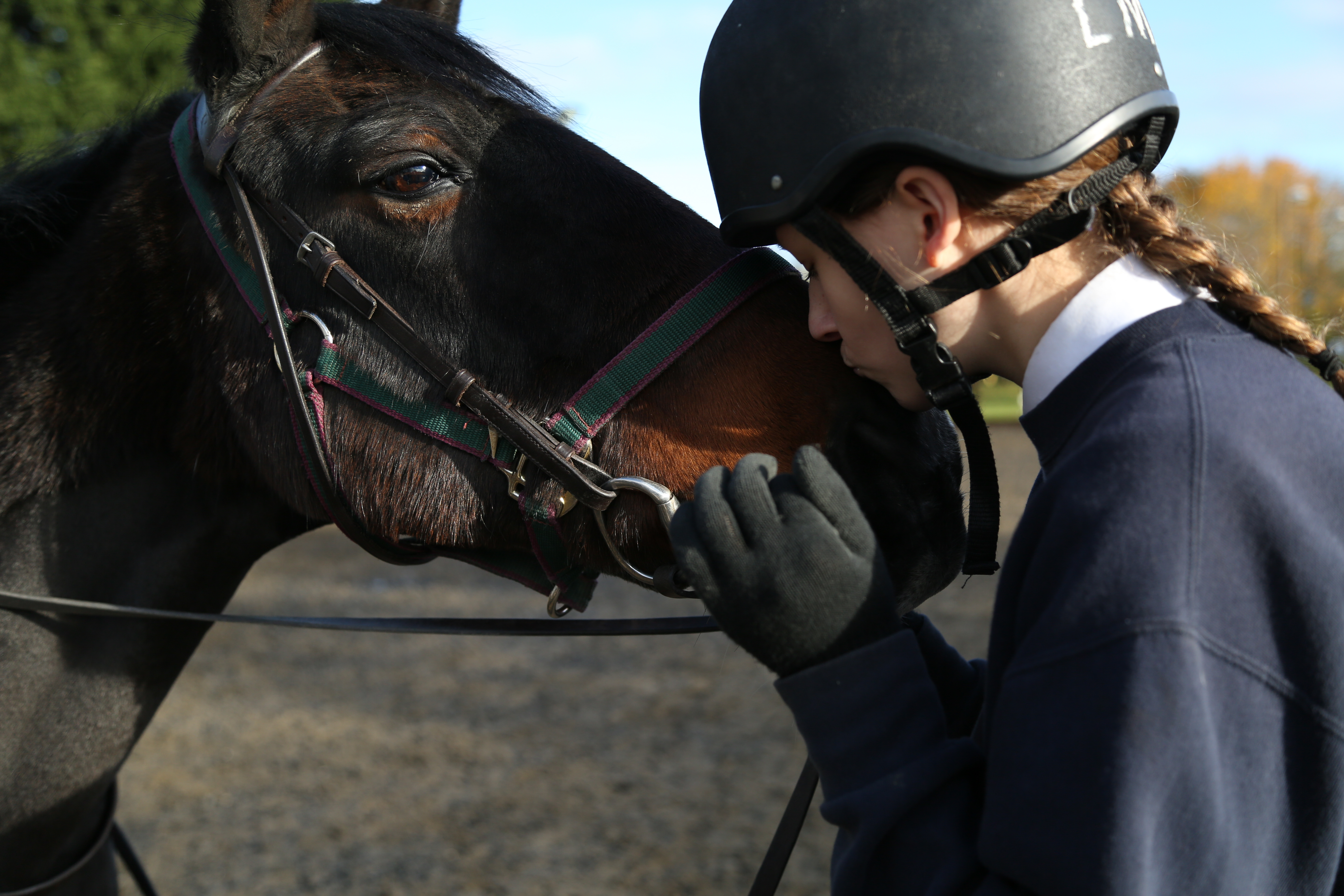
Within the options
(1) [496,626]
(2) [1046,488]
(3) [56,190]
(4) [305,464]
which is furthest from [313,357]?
(2) [1046,488]

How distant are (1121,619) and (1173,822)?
21cm

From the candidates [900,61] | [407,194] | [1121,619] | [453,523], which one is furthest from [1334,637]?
[407,194]

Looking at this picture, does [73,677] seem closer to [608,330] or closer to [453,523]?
[453,523]

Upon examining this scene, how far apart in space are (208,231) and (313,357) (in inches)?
12.6

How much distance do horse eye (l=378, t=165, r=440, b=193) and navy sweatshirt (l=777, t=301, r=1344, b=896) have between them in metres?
1.19

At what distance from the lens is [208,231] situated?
1771 millimetres

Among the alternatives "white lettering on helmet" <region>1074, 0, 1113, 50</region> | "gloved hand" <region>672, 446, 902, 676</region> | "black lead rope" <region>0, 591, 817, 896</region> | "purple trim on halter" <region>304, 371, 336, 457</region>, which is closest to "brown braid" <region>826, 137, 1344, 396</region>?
"white lettering on helmet" <region>1074, 0, 1113, 50</region>

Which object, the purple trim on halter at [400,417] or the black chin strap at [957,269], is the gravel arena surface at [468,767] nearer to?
the purple trim on halter at [400,417]

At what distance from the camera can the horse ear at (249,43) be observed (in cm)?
178

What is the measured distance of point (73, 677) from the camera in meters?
1.84

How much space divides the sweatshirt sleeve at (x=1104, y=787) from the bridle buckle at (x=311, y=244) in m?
1.18

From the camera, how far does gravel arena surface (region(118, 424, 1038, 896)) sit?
425 cm

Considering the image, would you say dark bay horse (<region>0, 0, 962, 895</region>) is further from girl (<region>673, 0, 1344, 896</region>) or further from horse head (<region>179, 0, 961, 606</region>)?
girl (<region>673, 0, 1344, 896</region>)

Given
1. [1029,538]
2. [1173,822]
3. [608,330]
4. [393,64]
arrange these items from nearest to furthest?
[1173,822], [1029,538], [608,330], [393,64]
